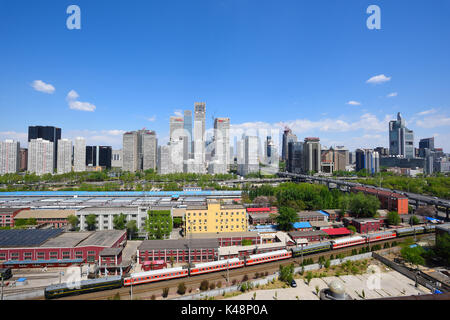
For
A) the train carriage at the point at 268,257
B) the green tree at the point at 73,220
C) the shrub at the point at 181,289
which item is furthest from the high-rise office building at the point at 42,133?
the train carriage at the point at 268,257

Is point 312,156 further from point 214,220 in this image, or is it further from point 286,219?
point 214,220

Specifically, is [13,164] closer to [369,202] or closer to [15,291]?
[15,291]

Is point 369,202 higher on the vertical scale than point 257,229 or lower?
higher

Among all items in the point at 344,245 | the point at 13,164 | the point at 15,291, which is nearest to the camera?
the point at 15,291

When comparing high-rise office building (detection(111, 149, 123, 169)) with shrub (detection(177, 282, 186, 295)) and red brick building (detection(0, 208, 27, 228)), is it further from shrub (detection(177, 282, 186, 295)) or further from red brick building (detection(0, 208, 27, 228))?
shrub (detection(177, 282, 186, 295))

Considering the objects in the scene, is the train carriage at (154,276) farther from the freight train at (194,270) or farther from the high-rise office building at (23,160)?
the high-rise office building at (23,160)
